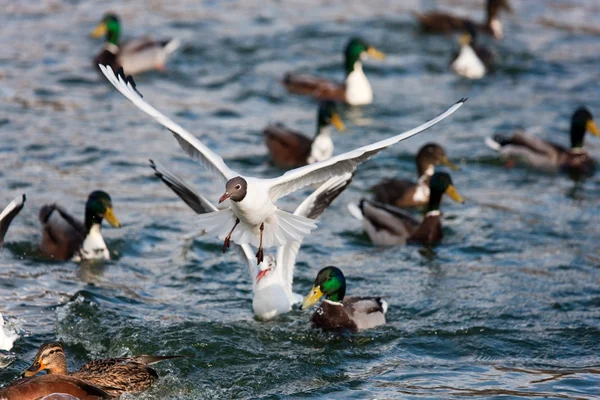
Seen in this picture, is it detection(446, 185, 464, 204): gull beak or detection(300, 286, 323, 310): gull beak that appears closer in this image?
detection(300, 286, 323, 310): gull beak

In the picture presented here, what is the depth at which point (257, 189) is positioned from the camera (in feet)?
26.8

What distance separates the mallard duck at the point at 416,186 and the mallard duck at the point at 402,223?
2.65 feet

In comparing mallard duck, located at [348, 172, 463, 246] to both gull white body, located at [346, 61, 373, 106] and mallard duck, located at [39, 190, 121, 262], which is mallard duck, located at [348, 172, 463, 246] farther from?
gull white body, located at [346, 61, 373, 106]

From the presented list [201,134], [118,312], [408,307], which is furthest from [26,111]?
[408,307]

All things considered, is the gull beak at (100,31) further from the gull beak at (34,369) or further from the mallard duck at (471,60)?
the gull beak at (34,369)

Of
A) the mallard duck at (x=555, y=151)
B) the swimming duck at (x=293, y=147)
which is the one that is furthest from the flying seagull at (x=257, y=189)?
the mallard duck at (x=555, y=151)

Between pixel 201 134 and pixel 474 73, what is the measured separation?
4.96 metres

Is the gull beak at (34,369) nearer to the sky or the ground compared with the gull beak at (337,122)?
nearer to the ground

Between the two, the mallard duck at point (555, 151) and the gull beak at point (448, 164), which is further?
the mallard duck at point (555, 151)

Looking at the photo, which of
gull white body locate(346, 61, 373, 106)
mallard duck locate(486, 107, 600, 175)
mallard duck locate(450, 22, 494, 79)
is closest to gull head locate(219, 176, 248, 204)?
mallard duck locate(486, 107, 600, 175)

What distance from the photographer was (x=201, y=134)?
14.2 m

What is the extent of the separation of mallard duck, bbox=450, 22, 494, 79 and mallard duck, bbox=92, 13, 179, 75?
458cm

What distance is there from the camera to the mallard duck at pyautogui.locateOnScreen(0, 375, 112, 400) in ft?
22.3

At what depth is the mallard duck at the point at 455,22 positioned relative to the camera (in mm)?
18438
